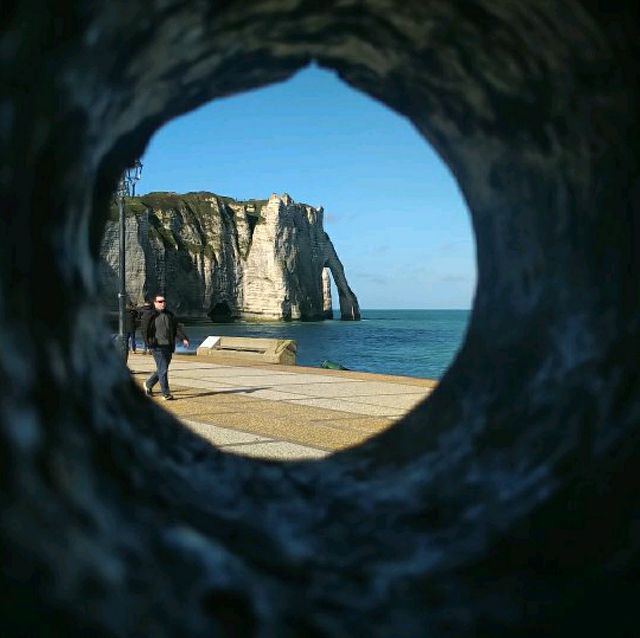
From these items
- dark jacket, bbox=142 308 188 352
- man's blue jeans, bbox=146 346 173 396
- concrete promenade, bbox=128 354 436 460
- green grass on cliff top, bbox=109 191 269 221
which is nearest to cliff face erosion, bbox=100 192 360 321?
green grass on cliff top, bbox=109 191 269 221

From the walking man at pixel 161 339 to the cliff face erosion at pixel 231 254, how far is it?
3889 inches

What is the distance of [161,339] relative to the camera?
40.2ft

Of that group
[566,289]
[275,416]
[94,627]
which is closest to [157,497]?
[94,627]

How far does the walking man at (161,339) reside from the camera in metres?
12.0

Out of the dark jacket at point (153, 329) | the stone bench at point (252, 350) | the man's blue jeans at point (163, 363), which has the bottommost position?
the stone bench at point (252, 350)

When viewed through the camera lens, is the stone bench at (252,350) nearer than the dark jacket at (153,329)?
No

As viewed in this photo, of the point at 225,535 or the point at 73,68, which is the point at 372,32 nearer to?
the point at 73,68

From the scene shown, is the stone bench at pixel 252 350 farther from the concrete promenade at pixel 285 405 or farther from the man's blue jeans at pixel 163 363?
the man's blue jeans at pixel 163 363

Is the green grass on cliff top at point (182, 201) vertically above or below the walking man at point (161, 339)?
above

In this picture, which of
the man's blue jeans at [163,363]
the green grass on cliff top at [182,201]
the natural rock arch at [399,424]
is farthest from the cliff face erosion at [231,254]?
the natural rock arch at [399,424]

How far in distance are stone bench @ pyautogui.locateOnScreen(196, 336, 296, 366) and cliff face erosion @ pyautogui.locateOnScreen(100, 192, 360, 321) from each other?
8774cm

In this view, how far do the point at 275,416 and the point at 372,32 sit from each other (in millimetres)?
7356

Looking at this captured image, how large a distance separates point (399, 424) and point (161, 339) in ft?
28.9

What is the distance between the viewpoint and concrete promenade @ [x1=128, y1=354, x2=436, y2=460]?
828 centimetres
